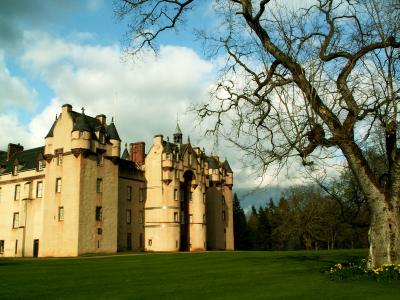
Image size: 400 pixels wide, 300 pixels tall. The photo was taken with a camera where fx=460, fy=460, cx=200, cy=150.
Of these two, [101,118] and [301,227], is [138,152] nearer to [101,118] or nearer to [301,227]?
[101,118]

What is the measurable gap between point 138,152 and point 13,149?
727 inches

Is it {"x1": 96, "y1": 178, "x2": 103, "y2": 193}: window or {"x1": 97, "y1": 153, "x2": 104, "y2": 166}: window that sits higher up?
{"x1": 97, "y1": 153, "x2": 104, "y2": 166}: window

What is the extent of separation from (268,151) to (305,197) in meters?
67.1

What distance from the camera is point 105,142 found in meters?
53.3

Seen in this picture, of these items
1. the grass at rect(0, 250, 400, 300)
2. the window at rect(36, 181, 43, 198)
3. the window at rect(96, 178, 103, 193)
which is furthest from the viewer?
the window at rect(36, 181, 43, 198)

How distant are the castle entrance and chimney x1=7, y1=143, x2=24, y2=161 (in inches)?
977

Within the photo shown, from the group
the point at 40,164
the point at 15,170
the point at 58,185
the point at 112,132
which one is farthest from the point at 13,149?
the point at 112,132

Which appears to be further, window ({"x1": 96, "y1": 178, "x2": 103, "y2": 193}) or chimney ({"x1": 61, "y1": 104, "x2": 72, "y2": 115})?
chimney ({"x1": 61, "y1": 104, "x2": 72, "y2": 115})

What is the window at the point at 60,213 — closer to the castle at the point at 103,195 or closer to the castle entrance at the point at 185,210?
the castle at the point at 103,195

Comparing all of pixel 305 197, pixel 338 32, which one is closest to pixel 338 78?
pixel 338 32

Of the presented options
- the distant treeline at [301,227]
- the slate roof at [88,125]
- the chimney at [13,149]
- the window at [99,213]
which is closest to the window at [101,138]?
the slate roof at [88,125]

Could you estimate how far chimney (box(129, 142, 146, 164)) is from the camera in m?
65.2

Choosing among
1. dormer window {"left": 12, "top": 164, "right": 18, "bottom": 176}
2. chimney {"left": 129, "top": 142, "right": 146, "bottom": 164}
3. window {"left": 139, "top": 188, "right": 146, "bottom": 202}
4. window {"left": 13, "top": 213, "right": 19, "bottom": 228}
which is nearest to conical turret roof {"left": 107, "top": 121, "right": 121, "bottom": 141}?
window {"left": 139, "top": 188, "right": 146, "bottom": 202}

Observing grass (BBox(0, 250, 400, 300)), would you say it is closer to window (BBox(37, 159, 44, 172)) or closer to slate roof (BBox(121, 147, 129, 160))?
window (BBox(37, 159, 44, 172))
